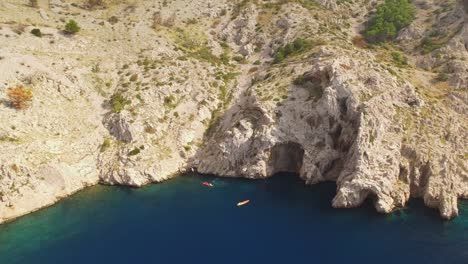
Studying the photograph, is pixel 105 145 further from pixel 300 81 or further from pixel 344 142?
pixel 344 142

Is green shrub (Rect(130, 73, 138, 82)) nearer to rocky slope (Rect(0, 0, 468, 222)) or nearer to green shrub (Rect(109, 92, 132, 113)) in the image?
rocky slope (Rect(0, 0, 468, 222))

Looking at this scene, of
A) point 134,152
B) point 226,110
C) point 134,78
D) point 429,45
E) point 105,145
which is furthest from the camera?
point 429,45

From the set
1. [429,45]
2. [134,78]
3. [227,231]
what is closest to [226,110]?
[134,78]

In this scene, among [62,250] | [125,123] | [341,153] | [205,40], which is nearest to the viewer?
[62,250]

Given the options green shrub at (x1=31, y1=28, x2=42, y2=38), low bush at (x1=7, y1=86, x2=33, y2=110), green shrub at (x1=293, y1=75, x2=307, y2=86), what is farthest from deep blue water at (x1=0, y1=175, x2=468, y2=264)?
green shrub at (x1=31, y1=28, x2=42, y2=38)

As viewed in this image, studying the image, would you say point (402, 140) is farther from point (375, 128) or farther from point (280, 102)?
point (280, 102)

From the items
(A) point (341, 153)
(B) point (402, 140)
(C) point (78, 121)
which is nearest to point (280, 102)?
(A) point (341, 153)
